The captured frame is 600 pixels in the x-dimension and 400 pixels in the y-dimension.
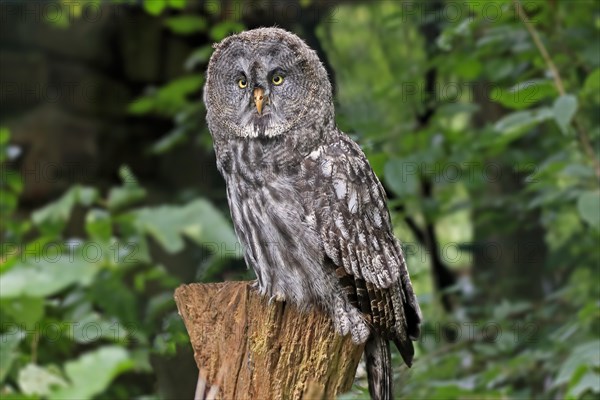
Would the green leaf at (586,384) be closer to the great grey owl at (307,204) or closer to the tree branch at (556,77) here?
the great grey owl at (307,204)

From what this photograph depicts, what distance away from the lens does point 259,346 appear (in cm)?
217

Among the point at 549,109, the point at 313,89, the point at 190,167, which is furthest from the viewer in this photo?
the point at 190,167

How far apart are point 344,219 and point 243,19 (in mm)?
2865

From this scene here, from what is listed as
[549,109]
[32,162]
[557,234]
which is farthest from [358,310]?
[32,162]

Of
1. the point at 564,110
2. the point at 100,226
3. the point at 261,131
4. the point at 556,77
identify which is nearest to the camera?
the point at 261,131

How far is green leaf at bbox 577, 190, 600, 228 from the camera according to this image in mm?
2682

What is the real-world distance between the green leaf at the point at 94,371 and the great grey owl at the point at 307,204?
1.36 m

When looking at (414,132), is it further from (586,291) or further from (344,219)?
(344,219)

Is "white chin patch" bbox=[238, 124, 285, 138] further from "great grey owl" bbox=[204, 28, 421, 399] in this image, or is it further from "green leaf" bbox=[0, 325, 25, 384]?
"green leaf" bbox=[0, 325, 25, 384]

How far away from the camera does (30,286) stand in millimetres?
1426

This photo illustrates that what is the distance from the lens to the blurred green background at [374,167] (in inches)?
113

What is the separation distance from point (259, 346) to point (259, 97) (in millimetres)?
901

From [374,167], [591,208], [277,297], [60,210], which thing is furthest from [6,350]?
[591,208]

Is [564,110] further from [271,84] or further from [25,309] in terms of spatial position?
[25,309]
